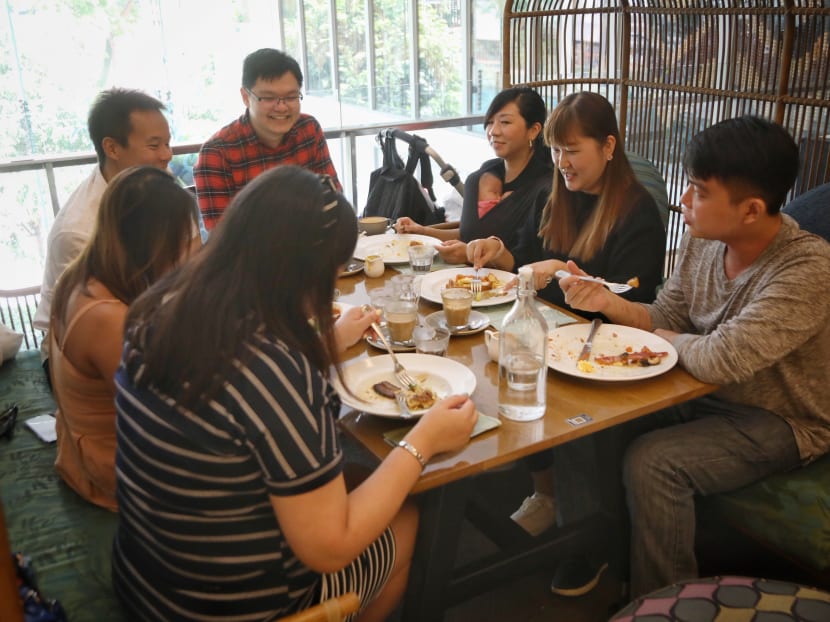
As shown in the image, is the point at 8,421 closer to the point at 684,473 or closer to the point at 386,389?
the point at 386,389

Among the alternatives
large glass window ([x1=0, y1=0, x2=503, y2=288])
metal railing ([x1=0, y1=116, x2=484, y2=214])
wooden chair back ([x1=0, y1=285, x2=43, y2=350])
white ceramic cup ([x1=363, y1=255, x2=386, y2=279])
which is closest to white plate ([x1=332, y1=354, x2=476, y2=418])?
white ceramic cup ([x1=363, y1=255, x2=386, y2=279])

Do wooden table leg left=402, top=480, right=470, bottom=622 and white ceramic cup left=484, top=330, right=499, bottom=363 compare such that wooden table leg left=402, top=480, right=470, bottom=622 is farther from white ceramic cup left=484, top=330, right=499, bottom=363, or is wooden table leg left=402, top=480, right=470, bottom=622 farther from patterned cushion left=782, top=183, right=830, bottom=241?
patterned cushion left=782, top=183, right=830, bottom=241

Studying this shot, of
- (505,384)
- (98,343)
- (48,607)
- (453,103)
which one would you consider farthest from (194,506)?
(453,103)

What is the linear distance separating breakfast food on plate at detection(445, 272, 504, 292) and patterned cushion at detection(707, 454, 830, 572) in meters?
0.80

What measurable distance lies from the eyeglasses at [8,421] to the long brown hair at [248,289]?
1.07 metres

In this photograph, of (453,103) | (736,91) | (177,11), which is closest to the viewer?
(736,91)

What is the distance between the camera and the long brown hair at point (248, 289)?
1031 mm

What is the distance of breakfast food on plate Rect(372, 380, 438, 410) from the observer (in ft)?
4.69

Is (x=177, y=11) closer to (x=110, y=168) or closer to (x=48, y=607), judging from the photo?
(x=110, y=168)

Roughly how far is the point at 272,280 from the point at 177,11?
6.05 m

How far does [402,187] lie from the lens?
125 inches

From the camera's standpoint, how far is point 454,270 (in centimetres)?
220

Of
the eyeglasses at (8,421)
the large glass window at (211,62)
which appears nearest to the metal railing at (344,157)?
the large glass window at (211,62)

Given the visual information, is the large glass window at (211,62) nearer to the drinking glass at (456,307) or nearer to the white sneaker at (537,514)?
the drinking glass at (456,307)
